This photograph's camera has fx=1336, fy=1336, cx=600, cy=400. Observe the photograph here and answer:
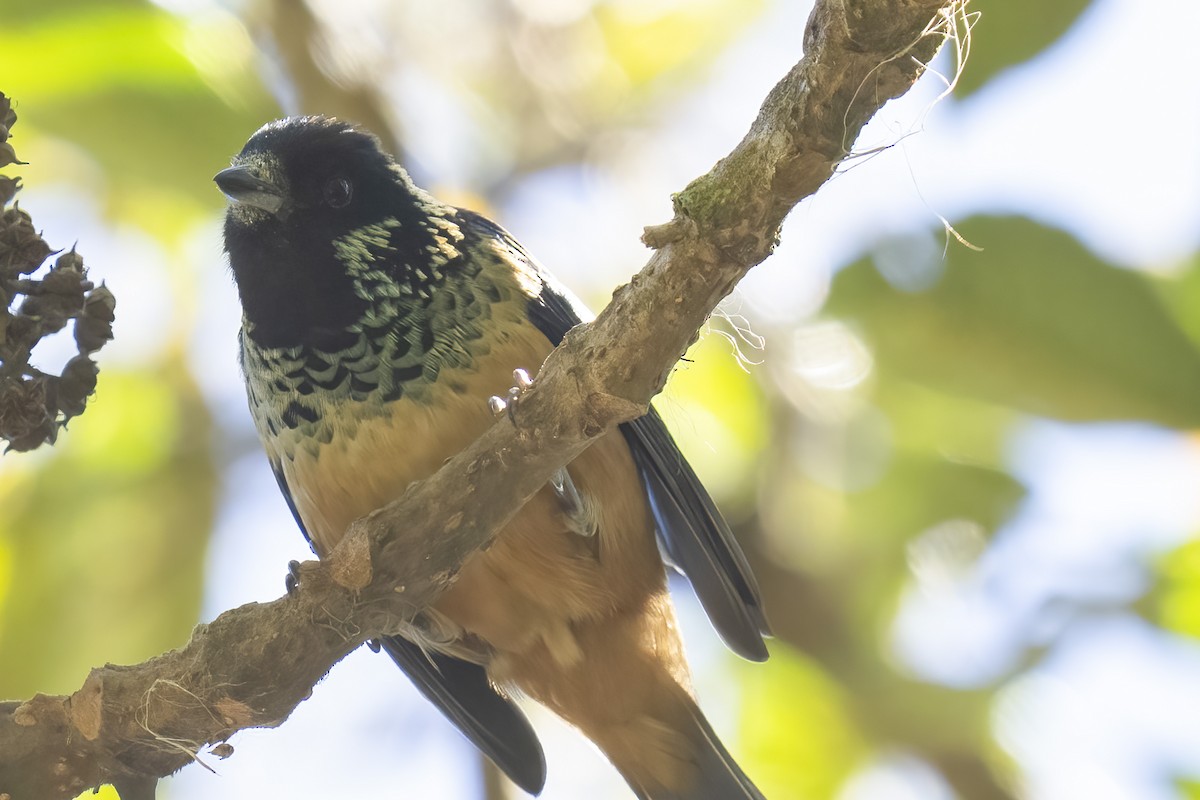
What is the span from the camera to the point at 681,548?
3604mm

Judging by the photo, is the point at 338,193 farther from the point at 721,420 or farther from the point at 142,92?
the point at 721,420

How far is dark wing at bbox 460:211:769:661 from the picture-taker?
338cm

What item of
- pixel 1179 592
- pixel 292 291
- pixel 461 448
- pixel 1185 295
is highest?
pixel 292 291

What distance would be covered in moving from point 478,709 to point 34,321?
2.17 m

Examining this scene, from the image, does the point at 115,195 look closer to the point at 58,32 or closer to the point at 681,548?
the point at 58,32

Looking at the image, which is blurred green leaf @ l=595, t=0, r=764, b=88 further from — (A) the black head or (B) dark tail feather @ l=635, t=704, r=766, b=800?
(B) dark tail feather @ l=635, t=704, r=766, b=800

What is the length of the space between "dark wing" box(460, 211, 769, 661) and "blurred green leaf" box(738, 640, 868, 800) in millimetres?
919

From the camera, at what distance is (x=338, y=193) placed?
3510 mm

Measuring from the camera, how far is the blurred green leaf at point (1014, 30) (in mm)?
3484

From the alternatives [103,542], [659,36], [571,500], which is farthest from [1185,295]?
[103,542]

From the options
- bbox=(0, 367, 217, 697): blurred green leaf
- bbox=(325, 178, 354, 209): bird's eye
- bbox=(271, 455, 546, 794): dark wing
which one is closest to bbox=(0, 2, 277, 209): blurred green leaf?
bbox=(325, 178, 354, 209): bird's eye

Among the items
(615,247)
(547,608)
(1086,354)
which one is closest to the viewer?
(547,608)

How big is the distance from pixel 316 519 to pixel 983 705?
2.12 m

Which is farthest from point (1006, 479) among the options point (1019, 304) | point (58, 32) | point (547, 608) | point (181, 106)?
point (58, 32)
